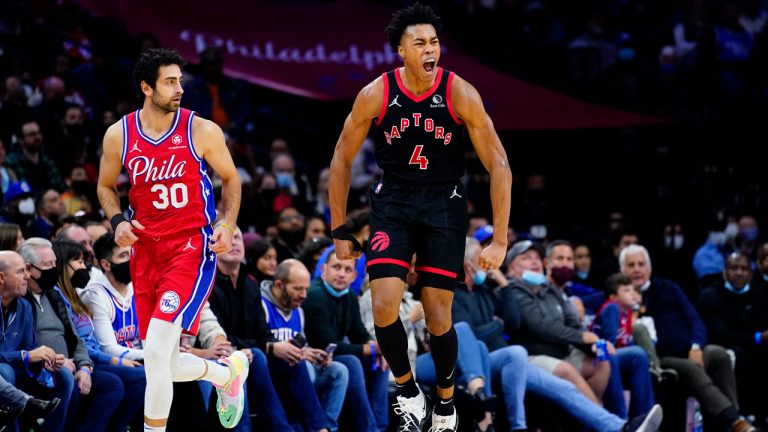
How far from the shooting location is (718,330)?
11992 millimetres

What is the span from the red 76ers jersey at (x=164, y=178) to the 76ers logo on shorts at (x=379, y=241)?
1.00 meters

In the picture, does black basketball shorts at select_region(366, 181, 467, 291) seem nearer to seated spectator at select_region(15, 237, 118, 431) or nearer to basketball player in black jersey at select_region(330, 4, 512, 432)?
basketball player in black jersey at select_region(330, 4, 512, 432)

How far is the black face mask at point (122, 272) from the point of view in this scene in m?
8.23

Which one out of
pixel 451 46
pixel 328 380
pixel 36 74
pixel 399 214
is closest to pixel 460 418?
pixel 328 380

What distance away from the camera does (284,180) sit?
12.8m

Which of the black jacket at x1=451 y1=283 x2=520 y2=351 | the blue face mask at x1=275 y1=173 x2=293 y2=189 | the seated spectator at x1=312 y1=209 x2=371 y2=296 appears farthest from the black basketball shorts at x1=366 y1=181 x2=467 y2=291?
the blue face mask at x1=275 y1=173 x2=293 y2=189

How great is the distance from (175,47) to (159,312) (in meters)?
7.92

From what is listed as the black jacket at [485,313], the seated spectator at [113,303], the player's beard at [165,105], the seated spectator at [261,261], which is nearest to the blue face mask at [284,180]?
the seated spectator at [261,261]

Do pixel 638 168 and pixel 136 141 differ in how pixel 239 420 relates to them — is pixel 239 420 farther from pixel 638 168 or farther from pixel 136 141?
pixel 638 168

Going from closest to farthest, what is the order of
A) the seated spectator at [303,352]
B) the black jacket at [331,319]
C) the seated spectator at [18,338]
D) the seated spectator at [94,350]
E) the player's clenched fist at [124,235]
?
1. the player's clenched fist at [124,235]
2. the seated spectator at [18,338]
3. the seated spectator at [94,350]
4. the seated spectator at [303,352]
5. the black jacket at [331,319]

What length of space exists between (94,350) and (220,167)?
1.80 metres

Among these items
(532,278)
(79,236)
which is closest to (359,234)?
(532,278)

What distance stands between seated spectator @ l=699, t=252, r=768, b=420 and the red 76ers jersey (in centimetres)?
686

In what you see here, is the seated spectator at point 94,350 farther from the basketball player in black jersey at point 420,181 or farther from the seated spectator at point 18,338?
the basketball player in black jersey at point 420,181
